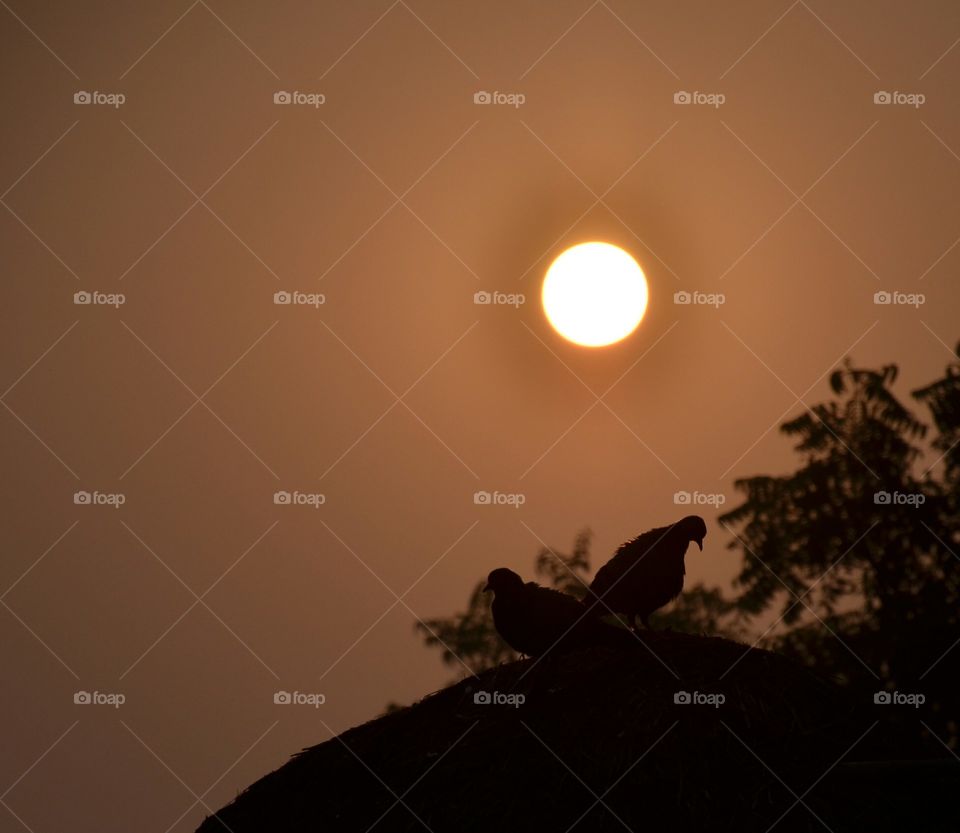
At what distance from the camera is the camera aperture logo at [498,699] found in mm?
8320

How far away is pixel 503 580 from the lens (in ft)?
28.8

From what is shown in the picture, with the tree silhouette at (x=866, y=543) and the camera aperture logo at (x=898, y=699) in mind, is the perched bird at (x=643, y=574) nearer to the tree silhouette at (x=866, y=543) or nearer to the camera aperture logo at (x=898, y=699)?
the camera aperture logo at (x=898, y=699)

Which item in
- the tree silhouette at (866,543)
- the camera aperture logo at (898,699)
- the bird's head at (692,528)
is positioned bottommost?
the bird's head at (692,528)

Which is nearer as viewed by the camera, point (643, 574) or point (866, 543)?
point (643, 574)

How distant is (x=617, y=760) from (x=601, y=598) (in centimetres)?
121

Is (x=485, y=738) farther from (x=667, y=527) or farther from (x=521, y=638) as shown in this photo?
(x=667, y=527)

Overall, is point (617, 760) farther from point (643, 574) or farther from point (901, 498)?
point (901, 498)

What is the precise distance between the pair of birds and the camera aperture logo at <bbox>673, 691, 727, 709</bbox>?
0.56 metres

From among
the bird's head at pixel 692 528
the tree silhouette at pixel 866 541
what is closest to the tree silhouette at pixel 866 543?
the tree silhouette at pixel 866 541

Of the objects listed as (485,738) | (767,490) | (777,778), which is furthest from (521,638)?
(767,490)

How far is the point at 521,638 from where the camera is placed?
8.60 metres

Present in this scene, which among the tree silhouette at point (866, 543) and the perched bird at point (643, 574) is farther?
the tree silhouette at point (866, 543)

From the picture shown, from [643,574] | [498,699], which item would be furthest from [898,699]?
[498,699]

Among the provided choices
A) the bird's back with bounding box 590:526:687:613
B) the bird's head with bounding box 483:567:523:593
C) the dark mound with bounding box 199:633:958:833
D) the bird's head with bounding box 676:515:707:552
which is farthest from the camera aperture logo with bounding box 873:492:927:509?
the bird's head with bounding box 483:567:523:593
